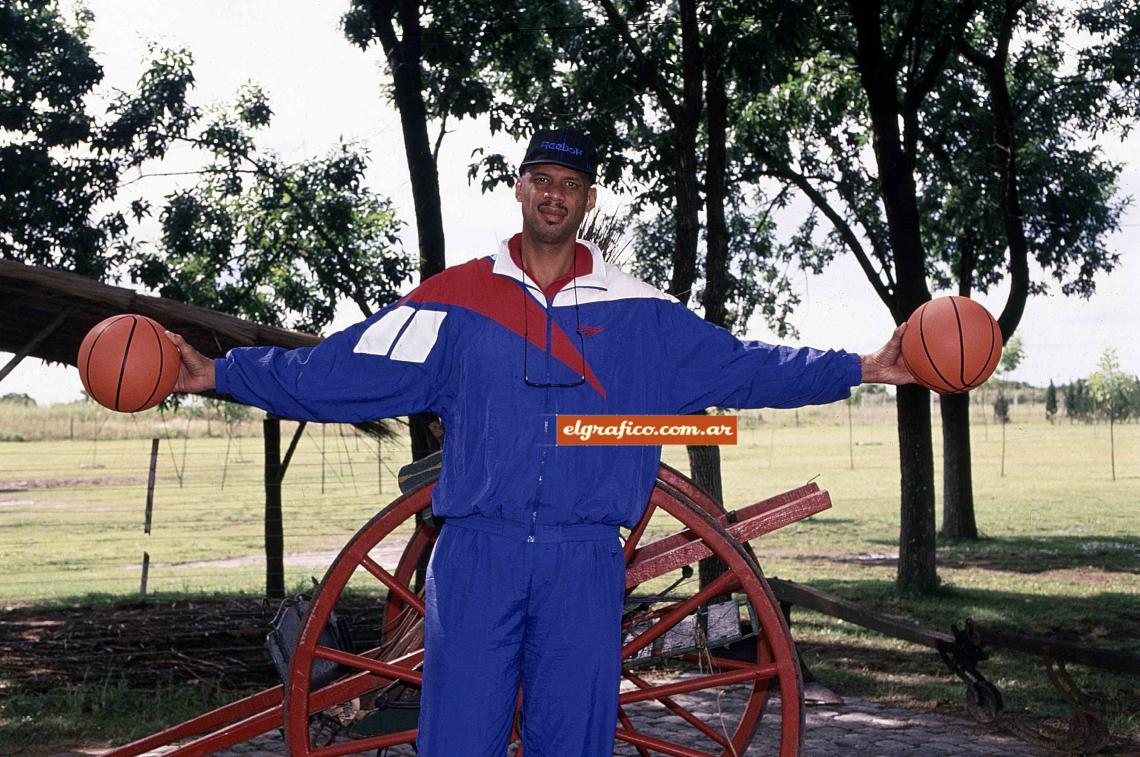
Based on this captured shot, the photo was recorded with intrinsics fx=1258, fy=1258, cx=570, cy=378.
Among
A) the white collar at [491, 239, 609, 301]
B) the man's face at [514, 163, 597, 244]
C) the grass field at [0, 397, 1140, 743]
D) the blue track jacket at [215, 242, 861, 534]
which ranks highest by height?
the man's face at [514, 163, 597, 244]

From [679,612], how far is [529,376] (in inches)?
48.4

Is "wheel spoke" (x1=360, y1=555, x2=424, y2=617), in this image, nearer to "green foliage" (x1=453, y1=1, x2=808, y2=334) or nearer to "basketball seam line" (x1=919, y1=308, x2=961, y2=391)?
"basketball seam line" (x1=919, y1=308, x2=961, y2=391)

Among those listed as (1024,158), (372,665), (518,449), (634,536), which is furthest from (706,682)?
(1024,158)

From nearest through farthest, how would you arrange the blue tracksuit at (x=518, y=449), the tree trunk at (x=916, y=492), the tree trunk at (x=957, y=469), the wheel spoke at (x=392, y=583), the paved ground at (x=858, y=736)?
the blue tracksuit at (x=518, y=449), the wheel spoke at (x=392, y=583), the paved ground at (x=858, y=736), the tree trunk at (x=916, y=492), the tree trunk at (x=957, y=469)

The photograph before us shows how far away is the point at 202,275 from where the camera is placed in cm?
1309

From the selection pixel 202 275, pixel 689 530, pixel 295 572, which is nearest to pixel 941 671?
pixel 689 530

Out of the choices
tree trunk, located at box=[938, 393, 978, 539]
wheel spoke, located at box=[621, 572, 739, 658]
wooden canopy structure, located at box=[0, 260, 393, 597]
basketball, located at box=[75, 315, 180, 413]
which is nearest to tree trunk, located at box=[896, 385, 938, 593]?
tree trunk, located at box=[938, 393, 978, 539]

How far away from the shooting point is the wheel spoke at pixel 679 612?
4.16 meters

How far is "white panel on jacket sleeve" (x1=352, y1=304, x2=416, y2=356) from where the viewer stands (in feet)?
11.7

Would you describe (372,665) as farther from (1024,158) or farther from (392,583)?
(1024,158)

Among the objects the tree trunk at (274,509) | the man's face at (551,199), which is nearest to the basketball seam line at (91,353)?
the man's face at (551,199)

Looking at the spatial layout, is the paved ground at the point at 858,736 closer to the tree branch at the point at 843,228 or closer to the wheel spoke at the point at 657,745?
the wheel spoke at the point at 657,745

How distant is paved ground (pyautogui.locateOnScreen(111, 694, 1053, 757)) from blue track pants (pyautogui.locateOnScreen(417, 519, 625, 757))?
99.9 inches

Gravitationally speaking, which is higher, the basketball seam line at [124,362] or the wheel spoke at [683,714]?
the basketball seam line at [124,362]
